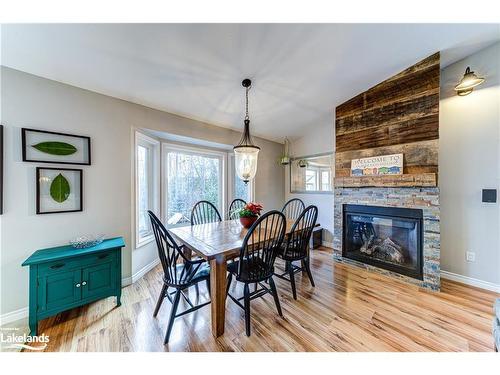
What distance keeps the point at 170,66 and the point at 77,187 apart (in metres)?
1.60

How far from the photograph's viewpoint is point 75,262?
1.74 meters

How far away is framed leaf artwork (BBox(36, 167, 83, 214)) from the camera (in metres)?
1.83

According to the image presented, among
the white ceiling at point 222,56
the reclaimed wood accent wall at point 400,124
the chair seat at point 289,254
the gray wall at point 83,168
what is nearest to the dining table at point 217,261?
the chair seat at point 289,254

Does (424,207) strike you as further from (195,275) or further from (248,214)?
(195,275)

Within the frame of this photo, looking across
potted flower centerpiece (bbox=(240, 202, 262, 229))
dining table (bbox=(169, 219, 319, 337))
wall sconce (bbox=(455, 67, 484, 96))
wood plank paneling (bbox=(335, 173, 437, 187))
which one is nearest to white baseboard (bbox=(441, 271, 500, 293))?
wood plank paneling (bbox=(335, 173, 437, 187))

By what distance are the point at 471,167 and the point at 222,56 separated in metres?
3.21

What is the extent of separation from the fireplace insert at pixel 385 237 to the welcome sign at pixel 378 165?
0.50 metres

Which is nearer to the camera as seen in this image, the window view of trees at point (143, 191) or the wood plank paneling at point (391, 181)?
the wood plank paneling at point (391, 181)

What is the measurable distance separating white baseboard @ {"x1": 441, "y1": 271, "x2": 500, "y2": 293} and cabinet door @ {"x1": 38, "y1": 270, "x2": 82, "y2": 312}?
168 inches

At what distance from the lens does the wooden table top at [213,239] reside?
60.3 inches

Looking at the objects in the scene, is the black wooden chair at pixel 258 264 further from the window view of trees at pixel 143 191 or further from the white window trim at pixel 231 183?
the white window trim at pixel 231 183

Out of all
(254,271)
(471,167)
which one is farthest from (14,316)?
(471,167)
